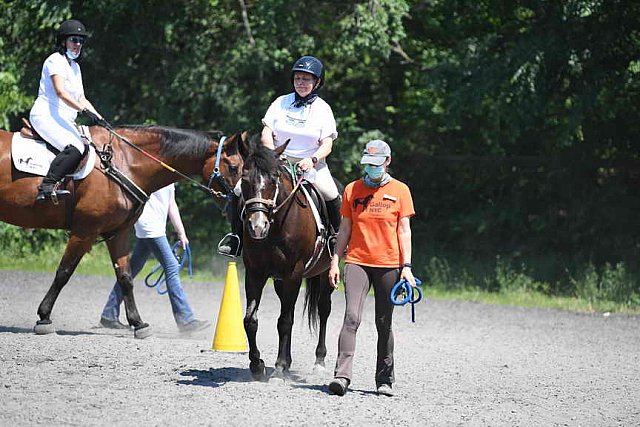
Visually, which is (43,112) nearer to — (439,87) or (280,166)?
(280,166)

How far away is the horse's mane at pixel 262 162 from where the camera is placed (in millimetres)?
8203

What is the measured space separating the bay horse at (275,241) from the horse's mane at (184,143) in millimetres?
2584

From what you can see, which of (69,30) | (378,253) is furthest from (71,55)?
(378,253)

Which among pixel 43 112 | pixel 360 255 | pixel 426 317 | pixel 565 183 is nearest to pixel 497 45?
pixel 565 183

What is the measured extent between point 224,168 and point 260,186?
2.88 metres

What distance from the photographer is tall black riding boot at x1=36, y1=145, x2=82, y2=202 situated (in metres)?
10.6

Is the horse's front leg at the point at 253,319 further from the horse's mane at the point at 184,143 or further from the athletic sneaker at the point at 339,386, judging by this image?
the horse's mane at the point at 184,143

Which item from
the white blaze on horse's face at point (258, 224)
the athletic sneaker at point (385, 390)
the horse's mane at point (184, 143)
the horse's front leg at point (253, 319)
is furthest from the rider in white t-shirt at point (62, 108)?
the athletic sneaker at point (385, 390)

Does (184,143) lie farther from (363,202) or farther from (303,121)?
(363,202)

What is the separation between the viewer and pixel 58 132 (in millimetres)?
10727

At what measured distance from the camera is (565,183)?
2136 centimetres

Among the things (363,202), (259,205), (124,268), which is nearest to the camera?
(259,205)

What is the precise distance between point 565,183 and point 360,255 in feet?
46.2

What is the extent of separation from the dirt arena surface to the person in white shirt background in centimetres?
24
